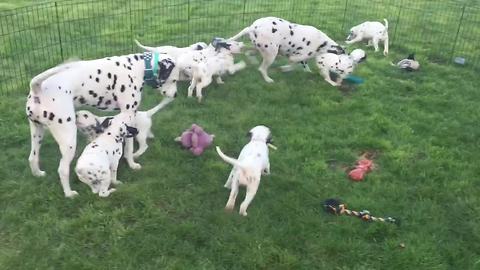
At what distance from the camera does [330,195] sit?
18.8 feet

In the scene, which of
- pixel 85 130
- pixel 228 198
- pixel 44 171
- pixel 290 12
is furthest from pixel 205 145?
pixel 290 12

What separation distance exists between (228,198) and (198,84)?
2.63 m

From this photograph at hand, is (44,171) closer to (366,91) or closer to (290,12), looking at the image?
(366,91)

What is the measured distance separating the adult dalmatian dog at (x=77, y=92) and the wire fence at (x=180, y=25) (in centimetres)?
255

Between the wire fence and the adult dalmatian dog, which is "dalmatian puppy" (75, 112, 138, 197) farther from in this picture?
the wire fence

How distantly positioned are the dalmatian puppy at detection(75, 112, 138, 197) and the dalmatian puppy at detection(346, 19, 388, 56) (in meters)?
5.94

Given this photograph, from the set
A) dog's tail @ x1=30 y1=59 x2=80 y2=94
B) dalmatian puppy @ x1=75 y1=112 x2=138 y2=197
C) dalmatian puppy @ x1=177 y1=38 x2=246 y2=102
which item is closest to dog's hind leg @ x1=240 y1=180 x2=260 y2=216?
dalmatian puppy @ x1=75 y1=112 x2=138 y2=197

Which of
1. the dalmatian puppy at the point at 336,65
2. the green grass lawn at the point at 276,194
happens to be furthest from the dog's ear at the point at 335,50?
the green grass lawn at the point at 276,194

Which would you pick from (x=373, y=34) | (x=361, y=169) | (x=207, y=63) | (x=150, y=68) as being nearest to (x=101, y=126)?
(x=150, y=68)

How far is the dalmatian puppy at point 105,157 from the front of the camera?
5.23 m

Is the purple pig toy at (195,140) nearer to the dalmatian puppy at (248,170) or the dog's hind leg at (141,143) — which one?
the dog's hind leg at (141,143)

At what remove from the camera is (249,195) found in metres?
5.16

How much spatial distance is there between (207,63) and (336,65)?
7.16 ft

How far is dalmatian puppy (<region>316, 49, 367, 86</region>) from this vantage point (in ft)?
27.5
